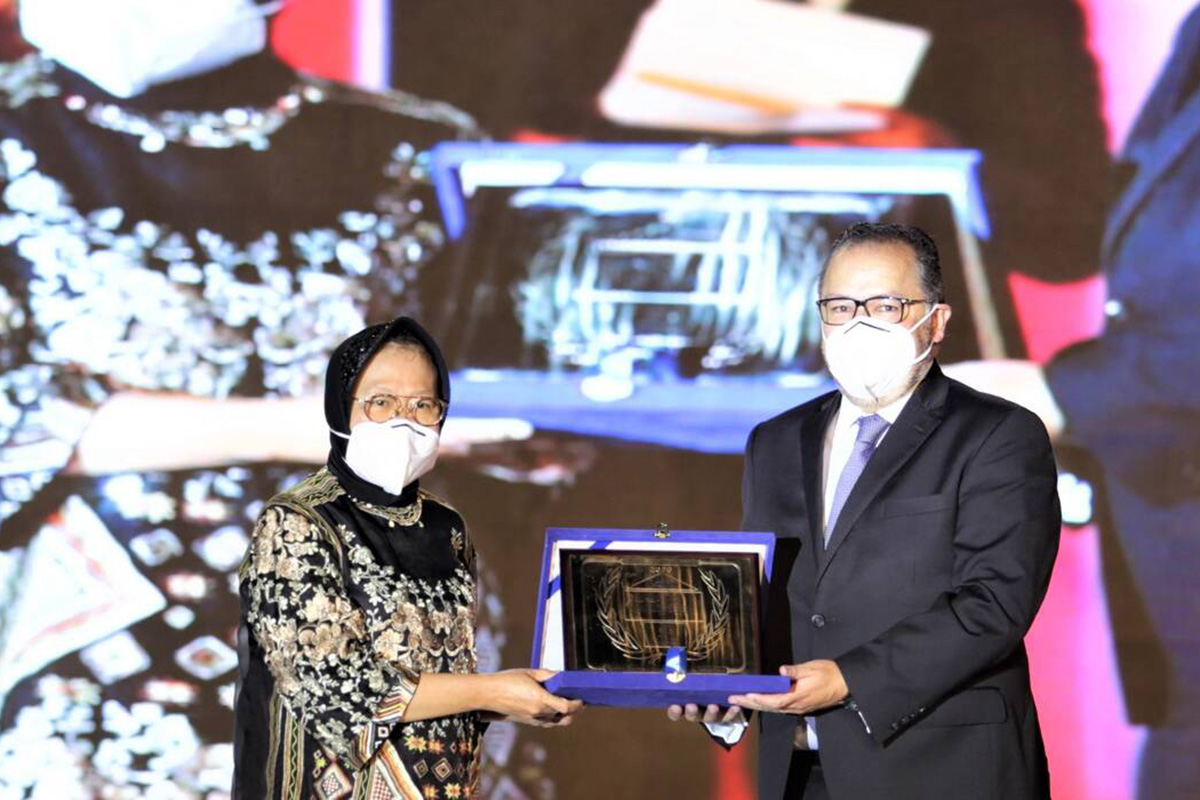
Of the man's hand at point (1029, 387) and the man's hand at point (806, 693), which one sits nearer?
the man's hand at point (806, 693)

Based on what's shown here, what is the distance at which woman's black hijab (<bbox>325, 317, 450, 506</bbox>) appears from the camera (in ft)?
7.89

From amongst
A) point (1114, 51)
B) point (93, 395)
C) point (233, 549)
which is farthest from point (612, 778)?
point (1114, 51)

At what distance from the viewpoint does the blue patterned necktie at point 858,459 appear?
2.40m

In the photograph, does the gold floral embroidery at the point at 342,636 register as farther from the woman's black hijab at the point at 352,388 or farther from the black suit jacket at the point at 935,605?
the black suit jacket at the point at 935,605

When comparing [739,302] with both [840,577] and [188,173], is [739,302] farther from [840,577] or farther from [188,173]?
[840,577]

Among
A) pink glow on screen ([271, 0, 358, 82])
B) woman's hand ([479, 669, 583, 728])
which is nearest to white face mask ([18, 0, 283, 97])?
pink glow on screen ([271, 0, 358, 82])

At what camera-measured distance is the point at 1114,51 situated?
4371mm

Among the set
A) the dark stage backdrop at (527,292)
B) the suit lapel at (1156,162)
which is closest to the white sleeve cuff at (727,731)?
the dark stage backdrop at (527,292)

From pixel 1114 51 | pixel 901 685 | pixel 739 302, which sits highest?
pixel 1114 51

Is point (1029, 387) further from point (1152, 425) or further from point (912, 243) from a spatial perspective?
point (912, 243)

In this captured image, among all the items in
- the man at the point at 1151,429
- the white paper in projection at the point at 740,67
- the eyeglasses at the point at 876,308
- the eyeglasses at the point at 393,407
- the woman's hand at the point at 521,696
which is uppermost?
the eyeglasses at the point at 876,308

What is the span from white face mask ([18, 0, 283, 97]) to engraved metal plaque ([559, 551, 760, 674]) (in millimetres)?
2635

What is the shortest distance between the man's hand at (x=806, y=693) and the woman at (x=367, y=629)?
0.30 meters

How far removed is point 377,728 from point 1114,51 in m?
3.22
